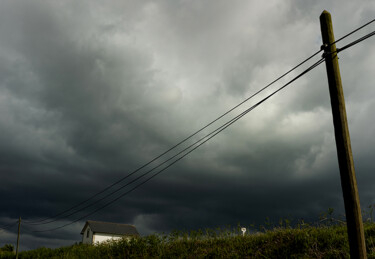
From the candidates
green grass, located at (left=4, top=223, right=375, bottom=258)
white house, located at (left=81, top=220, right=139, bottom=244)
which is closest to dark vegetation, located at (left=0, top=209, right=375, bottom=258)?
green grass, located at (left=4, top=223, right=375, bottom=258)

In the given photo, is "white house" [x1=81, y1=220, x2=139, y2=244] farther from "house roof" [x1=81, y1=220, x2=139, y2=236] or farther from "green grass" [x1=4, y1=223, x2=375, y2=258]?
"green grass" [x1=4, y1=223, x2=375, y2=258]

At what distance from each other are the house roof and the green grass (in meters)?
45.4

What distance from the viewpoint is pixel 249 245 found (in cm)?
1645

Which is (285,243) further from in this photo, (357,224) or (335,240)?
(357,224)

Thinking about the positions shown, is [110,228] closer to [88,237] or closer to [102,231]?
[102,231]

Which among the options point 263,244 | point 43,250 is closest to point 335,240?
point 263,244

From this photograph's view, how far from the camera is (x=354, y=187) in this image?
25.7ft

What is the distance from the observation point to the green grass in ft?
44.2

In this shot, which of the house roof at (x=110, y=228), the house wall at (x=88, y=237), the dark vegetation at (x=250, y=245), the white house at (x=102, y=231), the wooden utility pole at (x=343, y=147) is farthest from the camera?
the house roof at (x=110, y=228)

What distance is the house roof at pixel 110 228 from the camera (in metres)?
66.6

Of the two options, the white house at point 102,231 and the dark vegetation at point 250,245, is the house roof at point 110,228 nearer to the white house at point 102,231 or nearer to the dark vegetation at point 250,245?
the white house at point 102,231

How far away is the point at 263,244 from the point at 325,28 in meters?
10.9

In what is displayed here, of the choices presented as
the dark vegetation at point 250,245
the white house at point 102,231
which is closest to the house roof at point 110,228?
the white house at point 102,231

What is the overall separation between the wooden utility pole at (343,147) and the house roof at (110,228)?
6215 cm
